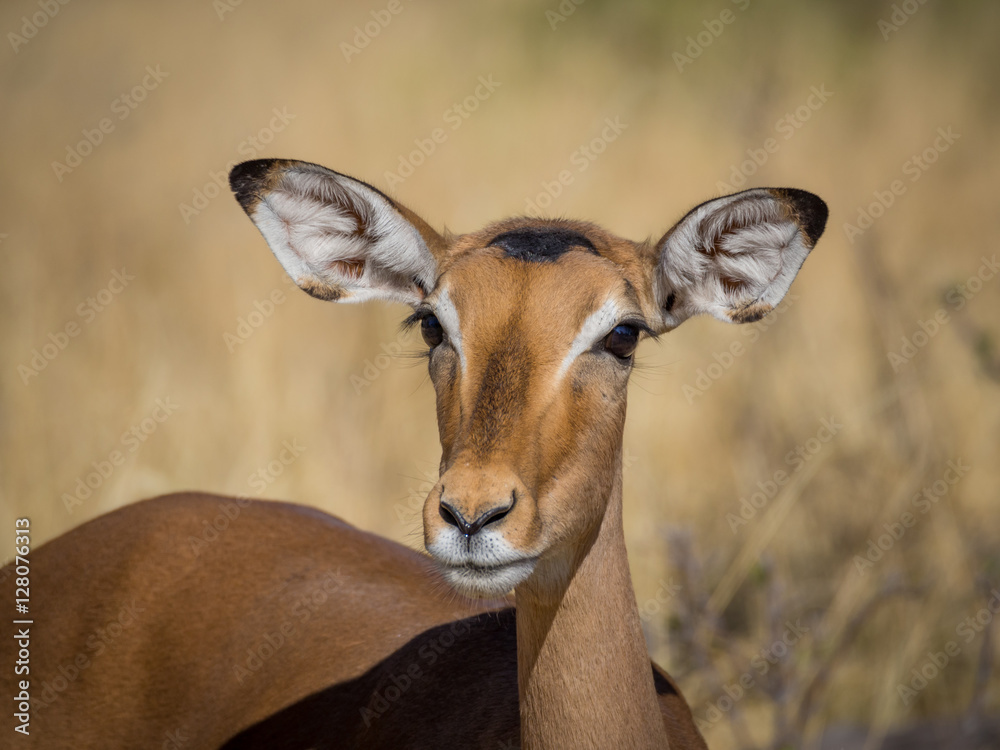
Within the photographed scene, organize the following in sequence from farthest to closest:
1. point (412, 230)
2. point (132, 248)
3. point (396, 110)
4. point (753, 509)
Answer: point (396, 110)
point (132, 248)
point (753, 509)
point (412, 230)

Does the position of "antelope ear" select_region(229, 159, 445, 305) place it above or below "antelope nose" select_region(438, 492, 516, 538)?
above

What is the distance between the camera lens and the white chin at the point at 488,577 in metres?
2.98

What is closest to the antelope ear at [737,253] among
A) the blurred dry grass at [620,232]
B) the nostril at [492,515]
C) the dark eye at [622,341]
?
the dark eye at [622,341]

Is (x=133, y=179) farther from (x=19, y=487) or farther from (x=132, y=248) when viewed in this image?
(x=19, y=487)

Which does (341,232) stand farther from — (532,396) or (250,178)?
(532,396)

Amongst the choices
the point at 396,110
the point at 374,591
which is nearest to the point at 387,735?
the point at 374,591

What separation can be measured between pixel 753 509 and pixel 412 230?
521 centimetres

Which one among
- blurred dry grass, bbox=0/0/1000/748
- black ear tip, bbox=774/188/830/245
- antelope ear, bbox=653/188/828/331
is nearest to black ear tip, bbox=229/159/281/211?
antelope ear, bbox=653/188/828/331

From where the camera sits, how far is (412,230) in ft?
12.7

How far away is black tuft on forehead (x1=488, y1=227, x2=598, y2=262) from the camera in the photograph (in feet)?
11.8

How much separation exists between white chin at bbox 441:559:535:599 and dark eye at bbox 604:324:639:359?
85cm

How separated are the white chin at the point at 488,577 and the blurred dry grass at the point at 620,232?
3.04 metres

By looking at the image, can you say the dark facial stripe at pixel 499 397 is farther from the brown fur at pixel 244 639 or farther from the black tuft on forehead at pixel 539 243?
the brown fur at pixel 244 639

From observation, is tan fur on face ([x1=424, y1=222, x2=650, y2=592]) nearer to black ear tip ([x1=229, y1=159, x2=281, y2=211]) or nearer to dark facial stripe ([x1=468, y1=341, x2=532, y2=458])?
dark facial stripe ([x1=468, y1=341, x2=532, y2=458])
